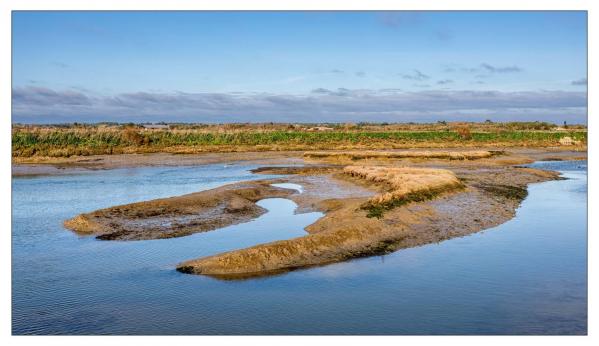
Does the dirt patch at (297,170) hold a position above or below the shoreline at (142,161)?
below

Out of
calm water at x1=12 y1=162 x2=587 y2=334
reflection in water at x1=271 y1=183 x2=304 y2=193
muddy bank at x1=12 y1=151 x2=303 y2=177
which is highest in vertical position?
muddy bank at x1=12 y1=151 x2=303 y2=177

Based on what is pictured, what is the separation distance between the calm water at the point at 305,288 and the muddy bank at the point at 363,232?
482 mm

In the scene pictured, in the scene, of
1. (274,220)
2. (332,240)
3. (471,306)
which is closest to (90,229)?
(274,220)

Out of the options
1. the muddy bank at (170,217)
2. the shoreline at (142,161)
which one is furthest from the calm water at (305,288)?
the shoreline at (142,161)

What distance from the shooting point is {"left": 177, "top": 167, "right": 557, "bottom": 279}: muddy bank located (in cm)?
1314

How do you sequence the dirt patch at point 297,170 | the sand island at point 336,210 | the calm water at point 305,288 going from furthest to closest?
the dirt patch at point 297,170, the sand island at point 336,210, the calm water at point 305,288

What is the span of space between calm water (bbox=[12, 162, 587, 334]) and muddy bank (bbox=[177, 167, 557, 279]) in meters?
0.48

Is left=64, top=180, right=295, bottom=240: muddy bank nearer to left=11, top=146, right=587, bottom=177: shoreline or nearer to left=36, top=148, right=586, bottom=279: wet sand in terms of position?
left=36, top=148, right=586, bottom=279: wet sand

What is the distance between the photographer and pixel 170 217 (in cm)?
1959

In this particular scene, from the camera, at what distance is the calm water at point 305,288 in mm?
9898

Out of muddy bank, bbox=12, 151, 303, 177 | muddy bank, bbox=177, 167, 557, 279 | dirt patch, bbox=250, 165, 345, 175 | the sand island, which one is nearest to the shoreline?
muddy bank, bbox=12, 151, 303, 177

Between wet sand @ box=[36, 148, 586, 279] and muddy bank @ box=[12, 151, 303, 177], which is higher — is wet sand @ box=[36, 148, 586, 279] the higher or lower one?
the lower one

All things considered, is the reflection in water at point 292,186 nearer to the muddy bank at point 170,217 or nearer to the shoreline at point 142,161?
the muddy bank at point 170,217
